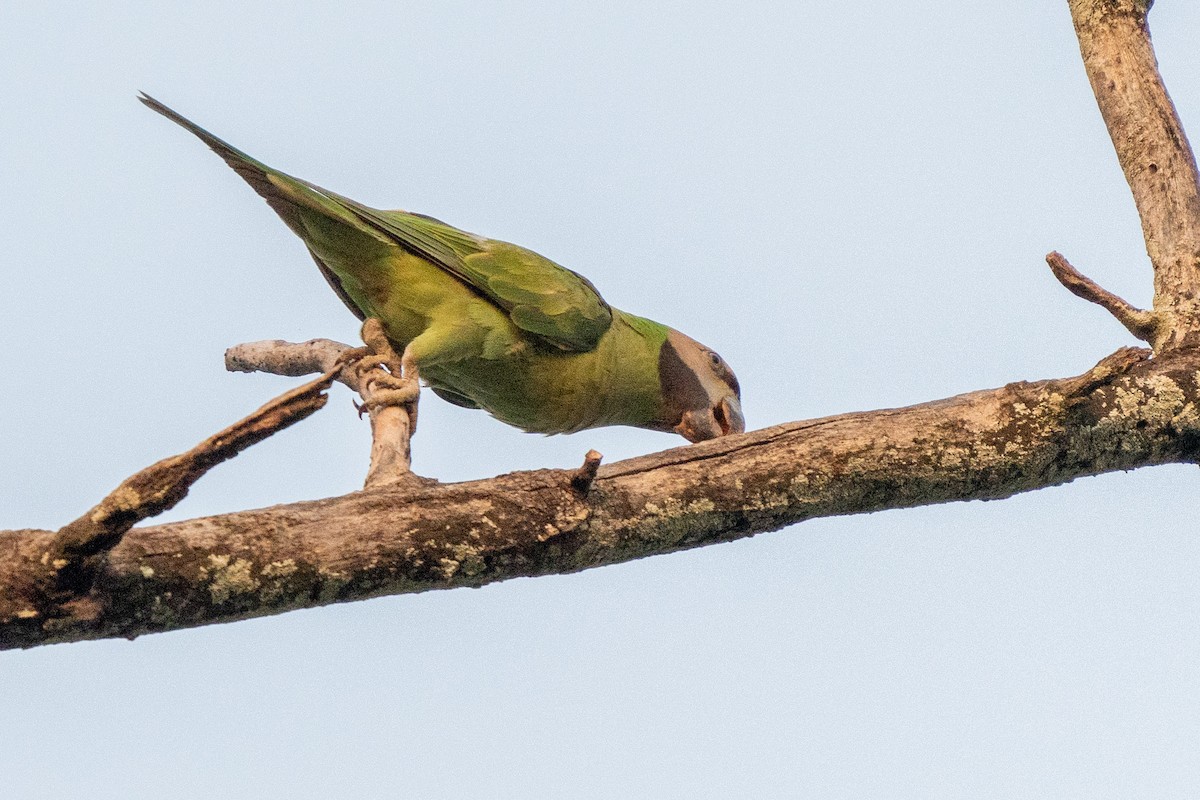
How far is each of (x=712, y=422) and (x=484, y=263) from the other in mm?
1566

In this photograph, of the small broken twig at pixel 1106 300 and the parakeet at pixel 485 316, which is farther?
the parakeet at pixel 485 316

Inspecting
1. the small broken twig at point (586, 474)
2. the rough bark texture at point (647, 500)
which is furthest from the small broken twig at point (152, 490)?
the small broken twig at point (586, 474)

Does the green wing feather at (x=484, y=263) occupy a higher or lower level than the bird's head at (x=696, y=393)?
higher

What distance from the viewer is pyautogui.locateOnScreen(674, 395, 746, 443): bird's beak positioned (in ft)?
21.2

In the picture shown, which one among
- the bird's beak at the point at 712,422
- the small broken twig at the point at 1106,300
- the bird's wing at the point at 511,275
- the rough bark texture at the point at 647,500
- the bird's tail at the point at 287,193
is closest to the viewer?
the rough bark texture at the point at 647,500

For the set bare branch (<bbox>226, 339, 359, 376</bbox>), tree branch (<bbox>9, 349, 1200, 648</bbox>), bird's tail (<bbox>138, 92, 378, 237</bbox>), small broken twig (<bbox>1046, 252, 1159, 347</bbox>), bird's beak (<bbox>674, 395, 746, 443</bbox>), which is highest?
bird's tail (<bbox>138, 92, 378, 237</bbox>)

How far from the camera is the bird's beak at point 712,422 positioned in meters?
6.45

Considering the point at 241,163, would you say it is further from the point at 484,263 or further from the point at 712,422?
the point at 712,422

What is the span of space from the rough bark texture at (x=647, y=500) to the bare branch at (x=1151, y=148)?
0.01 m

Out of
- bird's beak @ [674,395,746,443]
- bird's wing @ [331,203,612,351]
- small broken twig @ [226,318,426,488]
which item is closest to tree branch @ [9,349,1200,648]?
small broken twig @ [226,318,426,488]

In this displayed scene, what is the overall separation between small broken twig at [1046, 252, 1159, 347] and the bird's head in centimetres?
263

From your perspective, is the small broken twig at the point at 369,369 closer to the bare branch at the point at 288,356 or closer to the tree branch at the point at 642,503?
the bare branch at the point at 288,356

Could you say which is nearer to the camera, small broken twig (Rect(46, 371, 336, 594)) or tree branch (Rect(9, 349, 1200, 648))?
small broken twig (Rect(46, 371, 336, 594))

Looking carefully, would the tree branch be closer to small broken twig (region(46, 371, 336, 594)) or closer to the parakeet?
small broken twig (region(46, 371, 336, 594))
